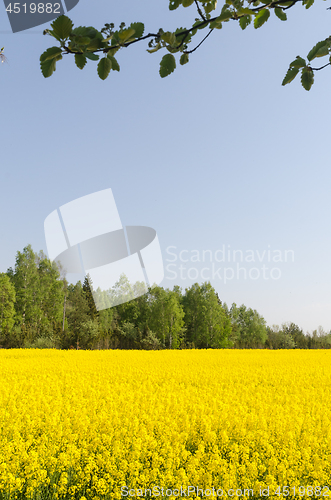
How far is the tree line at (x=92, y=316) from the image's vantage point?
1566 inches

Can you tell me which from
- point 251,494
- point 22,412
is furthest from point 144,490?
point 22,412

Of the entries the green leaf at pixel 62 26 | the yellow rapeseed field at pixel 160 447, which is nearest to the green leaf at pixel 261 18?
the green leaf at pixel 62 26

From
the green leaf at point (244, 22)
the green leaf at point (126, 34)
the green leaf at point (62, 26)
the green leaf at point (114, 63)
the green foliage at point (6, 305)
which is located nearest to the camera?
the green leaf at point (62, 26)

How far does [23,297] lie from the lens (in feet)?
155

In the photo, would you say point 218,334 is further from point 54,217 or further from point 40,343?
point 54,217

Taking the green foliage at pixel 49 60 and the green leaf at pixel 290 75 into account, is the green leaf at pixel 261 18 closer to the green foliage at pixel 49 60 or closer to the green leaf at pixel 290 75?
the green leaf at pixel 290 75

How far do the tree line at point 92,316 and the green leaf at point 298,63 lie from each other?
1390 inches

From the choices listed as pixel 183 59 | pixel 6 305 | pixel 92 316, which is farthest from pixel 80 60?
pixel 92 316

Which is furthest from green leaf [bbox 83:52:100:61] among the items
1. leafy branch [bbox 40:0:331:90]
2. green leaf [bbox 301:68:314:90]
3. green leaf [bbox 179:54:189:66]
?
green leaf [bbox 301:68:314:90]

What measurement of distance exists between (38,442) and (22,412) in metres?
1.97

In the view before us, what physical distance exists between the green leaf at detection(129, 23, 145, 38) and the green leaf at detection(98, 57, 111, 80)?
16 centimetres

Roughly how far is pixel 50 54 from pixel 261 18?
1045mm

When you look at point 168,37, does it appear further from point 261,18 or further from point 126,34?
point 261,18

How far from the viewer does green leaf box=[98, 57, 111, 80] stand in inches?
46.7
